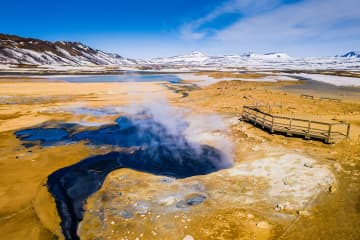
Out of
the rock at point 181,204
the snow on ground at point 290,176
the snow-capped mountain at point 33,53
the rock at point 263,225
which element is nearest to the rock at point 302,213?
the snow on ground at point 290,176

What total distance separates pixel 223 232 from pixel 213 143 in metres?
9.99

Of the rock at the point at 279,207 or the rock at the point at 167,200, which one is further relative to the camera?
the rock at the point at 167,200

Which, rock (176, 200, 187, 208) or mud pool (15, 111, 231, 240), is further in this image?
mud pool (15, 111, 231, 240)

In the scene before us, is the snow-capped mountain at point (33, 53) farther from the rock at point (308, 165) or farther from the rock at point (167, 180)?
the rock at point (308, 165)

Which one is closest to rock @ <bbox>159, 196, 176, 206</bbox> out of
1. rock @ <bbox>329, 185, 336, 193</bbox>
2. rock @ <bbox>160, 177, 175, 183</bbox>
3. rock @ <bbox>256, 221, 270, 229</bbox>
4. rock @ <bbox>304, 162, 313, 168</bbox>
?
rock @ <bbox>160, 177, 175, 183</bbox>

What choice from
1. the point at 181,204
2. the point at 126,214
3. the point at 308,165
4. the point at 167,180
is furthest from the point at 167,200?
the point at 308,165

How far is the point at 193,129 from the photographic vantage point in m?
22.6

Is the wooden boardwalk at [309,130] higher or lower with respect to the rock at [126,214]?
higher

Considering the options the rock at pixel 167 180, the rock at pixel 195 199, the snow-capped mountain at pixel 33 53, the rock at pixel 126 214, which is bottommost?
the rock at pixel 167 180

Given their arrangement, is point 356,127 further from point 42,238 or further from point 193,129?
point 42,238

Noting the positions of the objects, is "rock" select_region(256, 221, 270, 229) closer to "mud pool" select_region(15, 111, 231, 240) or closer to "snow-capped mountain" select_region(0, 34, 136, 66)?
"mud pool" select_region(15, 111, 231, 240)

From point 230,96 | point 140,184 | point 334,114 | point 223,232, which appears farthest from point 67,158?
point 230,96

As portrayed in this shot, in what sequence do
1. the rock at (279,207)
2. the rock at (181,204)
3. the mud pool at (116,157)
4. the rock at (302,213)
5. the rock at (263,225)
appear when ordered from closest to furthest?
the rock at (263,225) < the rock at (302,213) < the rock at (279,207) < the rock at (181,204) < the mud pool at (116,157)

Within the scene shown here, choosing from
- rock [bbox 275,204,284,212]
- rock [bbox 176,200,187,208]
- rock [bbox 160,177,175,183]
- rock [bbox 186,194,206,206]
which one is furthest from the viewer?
rock [bbox 160,177,175,183]
